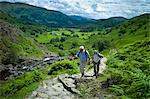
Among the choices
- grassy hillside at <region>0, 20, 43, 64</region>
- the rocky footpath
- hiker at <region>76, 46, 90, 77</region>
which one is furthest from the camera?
grassy hillside at <region>0, 20, 43, 64</region>

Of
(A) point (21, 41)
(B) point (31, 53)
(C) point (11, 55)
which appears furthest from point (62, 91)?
(A) point (21, 41)

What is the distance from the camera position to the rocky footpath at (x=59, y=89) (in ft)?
63.7

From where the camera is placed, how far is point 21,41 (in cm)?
18388

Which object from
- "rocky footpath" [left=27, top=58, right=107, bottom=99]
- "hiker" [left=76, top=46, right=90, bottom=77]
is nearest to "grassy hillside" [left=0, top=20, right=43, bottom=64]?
"hiker" [left=76, top=46, right=90, bottom=77]

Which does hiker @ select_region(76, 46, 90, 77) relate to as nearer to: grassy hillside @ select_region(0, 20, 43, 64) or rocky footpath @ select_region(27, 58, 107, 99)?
rocky footpath @ select_region(27, 58, 107, 99)

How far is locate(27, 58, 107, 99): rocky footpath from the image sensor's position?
63.7 ft

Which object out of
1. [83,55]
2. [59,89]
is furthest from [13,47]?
[59,89]

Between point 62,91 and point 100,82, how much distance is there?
7.53 feet

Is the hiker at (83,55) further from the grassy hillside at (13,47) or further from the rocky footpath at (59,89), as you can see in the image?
the grassy hillside at (13,47)

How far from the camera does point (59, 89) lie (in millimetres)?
20703

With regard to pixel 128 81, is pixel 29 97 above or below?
below

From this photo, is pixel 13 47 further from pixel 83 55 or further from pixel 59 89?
pixel 59 89

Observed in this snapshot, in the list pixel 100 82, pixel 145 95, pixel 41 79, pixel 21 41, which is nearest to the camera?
pixel 145 95

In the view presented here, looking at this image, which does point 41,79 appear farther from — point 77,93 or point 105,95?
point 105,95
